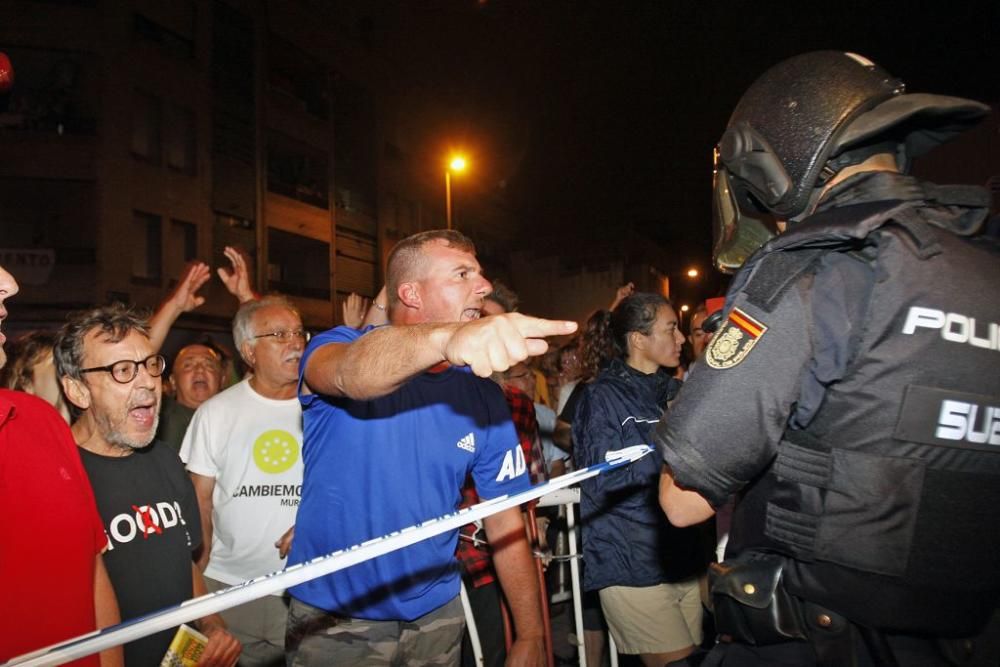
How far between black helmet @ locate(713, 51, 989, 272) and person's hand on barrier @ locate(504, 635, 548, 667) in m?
2.21

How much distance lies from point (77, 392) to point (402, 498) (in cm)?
169

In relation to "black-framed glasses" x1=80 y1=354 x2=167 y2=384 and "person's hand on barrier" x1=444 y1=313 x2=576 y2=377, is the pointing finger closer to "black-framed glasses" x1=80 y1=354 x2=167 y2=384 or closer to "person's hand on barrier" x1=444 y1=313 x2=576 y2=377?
"person's hand on barrier" x1=444 y1=313 x2=576 y2=377

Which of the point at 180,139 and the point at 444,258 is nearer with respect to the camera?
the point at 444,258

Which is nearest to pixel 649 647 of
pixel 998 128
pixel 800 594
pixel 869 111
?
pixel 800 594

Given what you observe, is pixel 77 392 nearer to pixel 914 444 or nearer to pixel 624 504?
pixel 624 504

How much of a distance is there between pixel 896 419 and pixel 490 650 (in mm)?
3461

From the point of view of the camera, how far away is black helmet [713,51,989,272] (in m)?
1.97

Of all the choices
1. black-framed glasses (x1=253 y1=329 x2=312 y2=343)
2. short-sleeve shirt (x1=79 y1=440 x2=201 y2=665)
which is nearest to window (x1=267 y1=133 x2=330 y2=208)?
black-framed glasses (x1=253 y1=329 x2=312 y2=343)

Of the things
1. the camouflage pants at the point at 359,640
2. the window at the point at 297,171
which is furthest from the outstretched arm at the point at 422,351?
the window at the point at 297,171

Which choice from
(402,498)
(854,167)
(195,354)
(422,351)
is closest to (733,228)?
(854,167)

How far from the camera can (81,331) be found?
10.7 ft

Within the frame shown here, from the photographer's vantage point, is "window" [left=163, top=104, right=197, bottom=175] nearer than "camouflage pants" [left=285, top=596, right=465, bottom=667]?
No

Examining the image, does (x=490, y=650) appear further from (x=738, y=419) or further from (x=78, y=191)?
(x=78, y=191)

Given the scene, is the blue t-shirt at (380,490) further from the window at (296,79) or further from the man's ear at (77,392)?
the window at (296,79)
